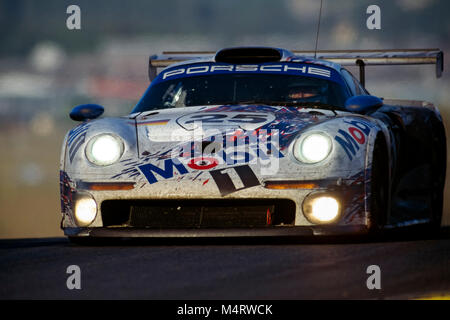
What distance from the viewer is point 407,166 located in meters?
6.93

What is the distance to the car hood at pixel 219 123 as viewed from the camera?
5711 millimetres

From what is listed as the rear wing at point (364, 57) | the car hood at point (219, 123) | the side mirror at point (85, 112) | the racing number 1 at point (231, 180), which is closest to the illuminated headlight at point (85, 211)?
the car hood at point (219, 123)

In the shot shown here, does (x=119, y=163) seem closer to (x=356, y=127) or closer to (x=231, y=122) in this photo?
(x=231, y=122)

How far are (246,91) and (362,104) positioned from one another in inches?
35.6

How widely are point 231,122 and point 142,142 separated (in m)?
0.53

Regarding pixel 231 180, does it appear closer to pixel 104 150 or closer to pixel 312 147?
pixel 312 147

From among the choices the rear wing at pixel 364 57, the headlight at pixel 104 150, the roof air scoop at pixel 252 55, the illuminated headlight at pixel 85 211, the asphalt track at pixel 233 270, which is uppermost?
the rear wing at pixel 364 57

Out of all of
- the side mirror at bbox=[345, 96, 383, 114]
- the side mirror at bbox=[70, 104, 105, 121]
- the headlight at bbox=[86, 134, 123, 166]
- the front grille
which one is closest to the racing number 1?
the front grille

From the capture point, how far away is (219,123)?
5809mm

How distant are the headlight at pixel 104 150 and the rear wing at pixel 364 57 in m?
2.76

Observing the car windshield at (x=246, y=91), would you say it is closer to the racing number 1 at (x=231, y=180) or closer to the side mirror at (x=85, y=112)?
the side mirror at (x=85, y=112)

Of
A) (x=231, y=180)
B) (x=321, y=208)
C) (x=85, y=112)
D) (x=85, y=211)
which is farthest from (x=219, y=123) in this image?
(x=85, y=112)

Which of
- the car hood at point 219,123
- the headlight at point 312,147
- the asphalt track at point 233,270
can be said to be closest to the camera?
the asphalt track at point 233,270
